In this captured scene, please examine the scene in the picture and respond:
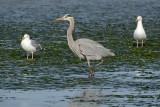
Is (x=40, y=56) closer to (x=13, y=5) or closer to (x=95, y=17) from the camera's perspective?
(x=95, y=17)

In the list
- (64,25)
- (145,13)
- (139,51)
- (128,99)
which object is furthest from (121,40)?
(145,13)

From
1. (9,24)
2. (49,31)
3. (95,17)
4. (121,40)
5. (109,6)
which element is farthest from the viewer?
(109,6)

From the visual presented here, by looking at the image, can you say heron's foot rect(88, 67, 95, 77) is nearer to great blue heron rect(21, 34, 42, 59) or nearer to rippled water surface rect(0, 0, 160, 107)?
rippled water surface rect(0, 0, 160, 107)

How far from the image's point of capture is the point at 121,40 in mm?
28984

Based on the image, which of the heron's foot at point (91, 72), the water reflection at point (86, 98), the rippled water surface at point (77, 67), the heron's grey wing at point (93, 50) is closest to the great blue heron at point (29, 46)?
the rippled water surface at point (77, 67)

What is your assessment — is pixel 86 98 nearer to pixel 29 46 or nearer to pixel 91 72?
pixel 91 72

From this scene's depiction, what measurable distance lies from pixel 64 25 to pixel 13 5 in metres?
15.8

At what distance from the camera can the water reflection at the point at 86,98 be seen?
612 inches

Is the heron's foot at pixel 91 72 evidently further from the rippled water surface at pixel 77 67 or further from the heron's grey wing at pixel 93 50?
the heron's grey wing at pixel 93 50

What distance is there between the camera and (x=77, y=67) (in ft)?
70.7

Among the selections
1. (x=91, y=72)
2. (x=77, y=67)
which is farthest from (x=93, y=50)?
(x=77, y=67)

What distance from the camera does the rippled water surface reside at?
53.7ft

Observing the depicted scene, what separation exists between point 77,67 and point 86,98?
520 centimetres

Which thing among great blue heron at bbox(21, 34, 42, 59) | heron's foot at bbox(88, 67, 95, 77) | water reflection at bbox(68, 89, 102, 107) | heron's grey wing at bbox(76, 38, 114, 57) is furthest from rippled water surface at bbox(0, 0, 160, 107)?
heron's grey wing at bbox(76, 38, 114, 57)
